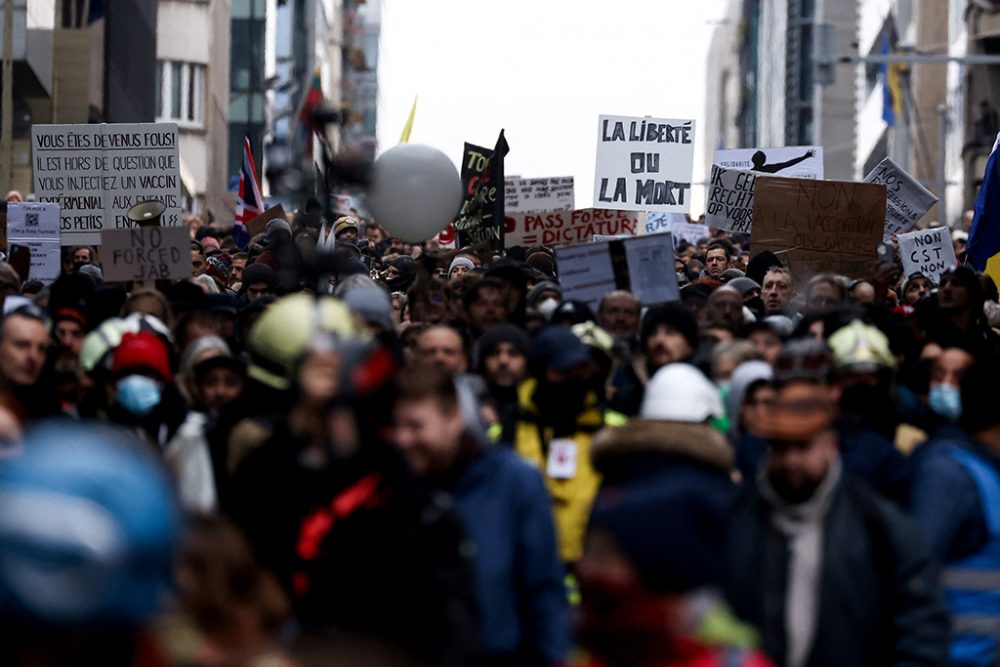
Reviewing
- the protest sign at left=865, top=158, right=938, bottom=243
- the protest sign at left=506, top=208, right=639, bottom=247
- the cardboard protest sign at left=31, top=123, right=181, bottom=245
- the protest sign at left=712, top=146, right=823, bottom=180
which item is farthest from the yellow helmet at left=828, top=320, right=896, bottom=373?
the protest sign at left=712, top=146, right=823, bottom=180

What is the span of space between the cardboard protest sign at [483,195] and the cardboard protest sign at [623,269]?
13.0 feet

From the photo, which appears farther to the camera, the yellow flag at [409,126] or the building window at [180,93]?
the building window at [180,93]

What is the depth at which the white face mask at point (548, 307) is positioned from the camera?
1064cm

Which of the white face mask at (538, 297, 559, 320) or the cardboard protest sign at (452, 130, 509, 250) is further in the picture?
the cardboard protest sign at (452, 130, 509, 250)

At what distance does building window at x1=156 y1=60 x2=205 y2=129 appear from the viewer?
64.6 metres

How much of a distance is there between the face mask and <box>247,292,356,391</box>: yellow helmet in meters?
1.95

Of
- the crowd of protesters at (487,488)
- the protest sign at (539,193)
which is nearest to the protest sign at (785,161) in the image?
the protest sign at (539,193)

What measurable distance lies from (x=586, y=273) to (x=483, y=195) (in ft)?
14.3

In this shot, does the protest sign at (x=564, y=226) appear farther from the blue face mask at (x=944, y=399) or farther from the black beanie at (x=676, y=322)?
the blue face mask at (x=944, y=399)

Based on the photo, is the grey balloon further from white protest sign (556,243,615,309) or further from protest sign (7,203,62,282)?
protest sign (7,203,62,282)

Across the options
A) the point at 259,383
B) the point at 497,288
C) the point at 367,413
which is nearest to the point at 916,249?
the point at 497,288

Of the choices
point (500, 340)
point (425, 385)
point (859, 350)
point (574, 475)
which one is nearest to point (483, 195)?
point (500, 340)

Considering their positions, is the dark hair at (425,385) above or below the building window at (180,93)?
below

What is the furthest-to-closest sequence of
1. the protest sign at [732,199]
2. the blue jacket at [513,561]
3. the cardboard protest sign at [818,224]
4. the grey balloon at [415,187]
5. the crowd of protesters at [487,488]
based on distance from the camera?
the protest sign at [732,199] → the cardboard protest sign at [818,224] → the grey balloon at [415,187] → the blue jacket at [513,561] → the crowd of protesters at [487,488]
